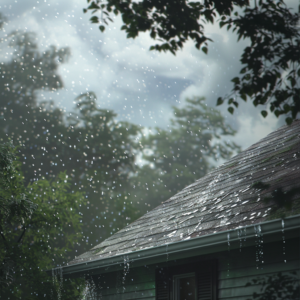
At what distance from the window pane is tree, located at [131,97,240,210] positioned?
26067 millimetres

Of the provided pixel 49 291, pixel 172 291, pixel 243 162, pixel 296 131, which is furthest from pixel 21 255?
pixel 296 131

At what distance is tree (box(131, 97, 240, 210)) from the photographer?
31.8 metres

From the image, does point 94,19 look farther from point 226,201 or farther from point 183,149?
point 183,149

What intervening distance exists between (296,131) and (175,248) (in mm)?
3332

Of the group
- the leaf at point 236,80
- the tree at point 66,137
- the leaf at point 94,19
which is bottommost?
the leaf at point 236,80

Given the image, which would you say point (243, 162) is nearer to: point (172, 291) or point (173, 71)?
point (172, 291)

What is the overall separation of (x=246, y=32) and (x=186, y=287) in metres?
3.60

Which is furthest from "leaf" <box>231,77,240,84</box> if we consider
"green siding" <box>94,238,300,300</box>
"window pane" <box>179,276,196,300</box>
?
"window pane" <box>179,276,196,300</box>

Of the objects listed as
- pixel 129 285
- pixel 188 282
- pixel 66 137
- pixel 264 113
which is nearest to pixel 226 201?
pixel 188 282

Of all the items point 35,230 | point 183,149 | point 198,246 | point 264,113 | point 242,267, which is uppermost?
point 183,149

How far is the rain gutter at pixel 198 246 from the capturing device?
3.31m

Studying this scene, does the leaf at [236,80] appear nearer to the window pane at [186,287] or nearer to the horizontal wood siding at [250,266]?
the horizontal wood siding at [250,266]

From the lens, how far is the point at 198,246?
396cm

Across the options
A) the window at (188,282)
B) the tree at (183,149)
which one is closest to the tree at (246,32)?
the window at (188,282)
